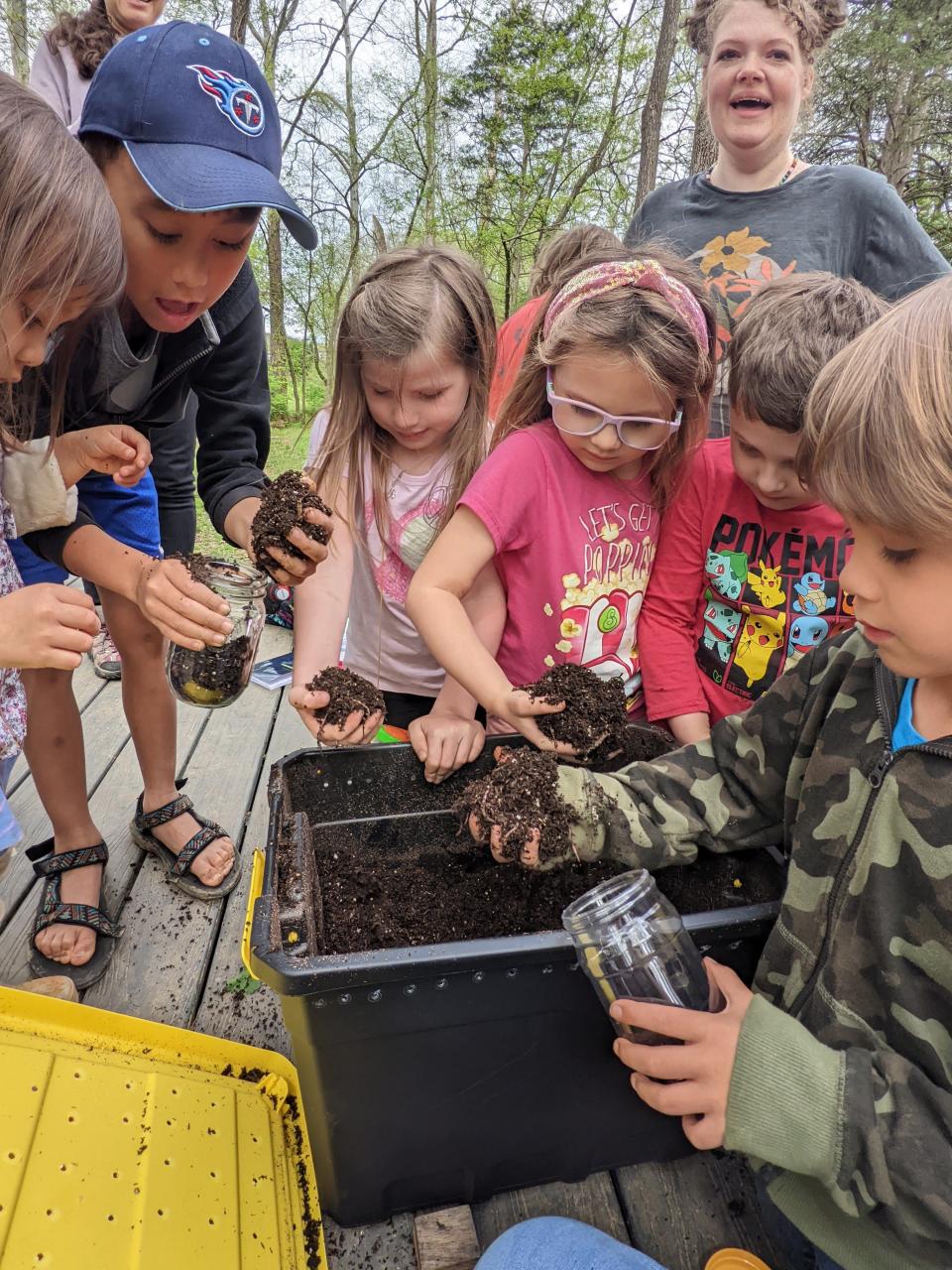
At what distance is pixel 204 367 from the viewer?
1775 mm

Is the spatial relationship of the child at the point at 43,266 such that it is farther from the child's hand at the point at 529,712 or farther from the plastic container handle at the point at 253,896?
the child's hand at the point at 529,712

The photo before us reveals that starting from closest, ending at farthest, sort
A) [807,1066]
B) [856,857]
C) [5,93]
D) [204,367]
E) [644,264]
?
[807,1066], [856,857], [5,93], [644,264], [204,367]

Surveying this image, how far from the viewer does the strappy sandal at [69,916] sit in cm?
157

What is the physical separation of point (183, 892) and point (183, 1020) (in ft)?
1.24

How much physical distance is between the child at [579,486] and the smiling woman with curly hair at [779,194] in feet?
1.48

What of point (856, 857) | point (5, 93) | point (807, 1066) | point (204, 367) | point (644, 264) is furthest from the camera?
point (204, 367)

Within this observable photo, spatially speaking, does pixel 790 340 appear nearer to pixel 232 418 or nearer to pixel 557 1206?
pixel 232 418

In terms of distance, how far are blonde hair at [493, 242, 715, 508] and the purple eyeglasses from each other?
6 cm

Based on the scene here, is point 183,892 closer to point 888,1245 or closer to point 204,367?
point 204,367

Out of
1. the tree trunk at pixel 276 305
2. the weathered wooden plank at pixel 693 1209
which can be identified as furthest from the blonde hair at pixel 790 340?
the tree trunk at pixel 276 305

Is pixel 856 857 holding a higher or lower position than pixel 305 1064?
higher

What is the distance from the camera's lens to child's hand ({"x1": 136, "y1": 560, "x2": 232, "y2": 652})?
1.20 metres

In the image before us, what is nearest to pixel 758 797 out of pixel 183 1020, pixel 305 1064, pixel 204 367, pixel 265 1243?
pixel 305 1064

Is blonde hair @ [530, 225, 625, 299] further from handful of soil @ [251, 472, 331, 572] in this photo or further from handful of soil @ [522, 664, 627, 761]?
handful of soil @ [522, 664, 627, 761]
